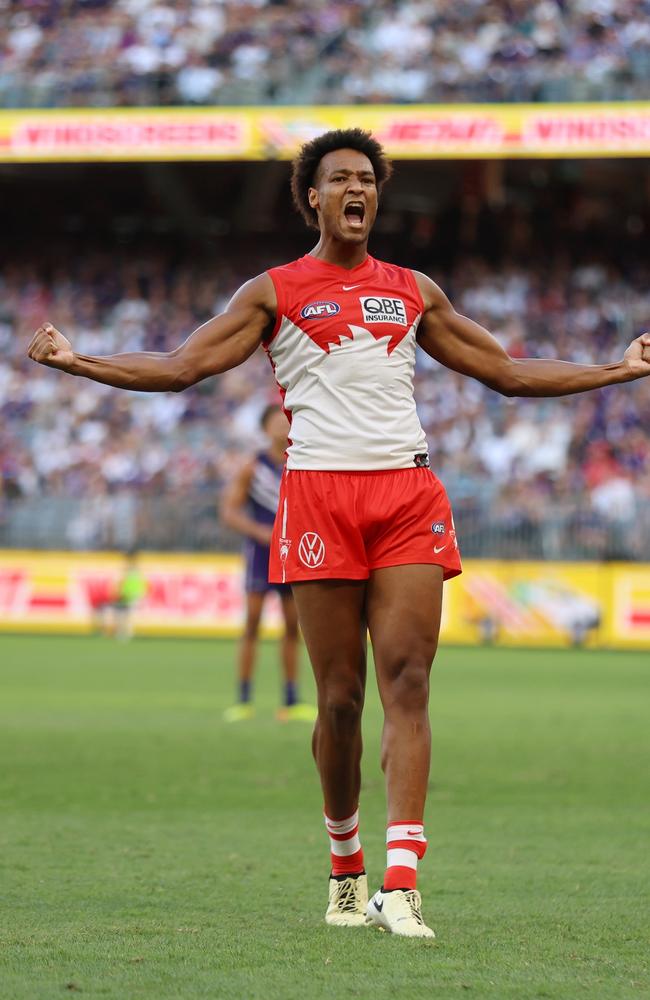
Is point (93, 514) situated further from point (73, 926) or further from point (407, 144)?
point (73, 926)

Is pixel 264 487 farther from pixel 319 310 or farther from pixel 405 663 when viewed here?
pixel 405 663

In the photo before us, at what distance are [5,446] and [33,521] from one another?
13.7ft

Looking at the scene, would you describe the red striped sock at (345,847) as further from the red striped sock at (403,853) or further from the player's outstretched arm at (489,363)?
the player's outstretched arm at (489,363)

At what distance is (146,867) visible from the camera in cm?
630

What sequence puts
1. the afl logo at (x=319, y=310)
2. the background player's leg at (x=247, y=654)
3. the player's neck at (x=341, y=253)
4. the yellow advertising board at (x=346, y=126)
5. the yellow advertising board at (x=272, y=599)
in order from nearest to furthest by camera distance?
the afl logo at (x=319, y=310) → the player's neck at (x=341, y=253) → the background player's leg at (x=247, y=654) → the yellow advertising board at (x=272, y=599) → the yellow advertising board at (x=346, y=126)

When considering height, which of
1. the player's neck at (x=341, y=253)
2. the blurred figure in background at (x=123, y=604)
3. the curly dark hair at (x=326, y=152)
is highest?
the curly dark hair at (x=326, y=152)

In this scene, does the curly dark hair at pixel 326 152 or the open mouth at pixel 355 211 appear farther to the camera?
the curly dark hair at pixel 326 152

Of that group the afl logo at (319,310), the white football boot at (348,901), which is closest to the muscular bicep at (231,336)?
the afl logo at (319,310)

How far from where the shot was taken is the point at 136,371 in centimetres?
514

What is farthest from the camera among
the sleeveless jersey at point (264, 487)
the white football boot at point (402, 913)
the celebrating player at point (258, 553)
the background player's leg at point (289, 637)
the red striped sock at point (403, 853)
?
the sleeveless jersey at point (264, 487)

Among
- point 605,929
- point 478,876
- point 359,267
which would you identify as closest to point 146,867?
point 478,876

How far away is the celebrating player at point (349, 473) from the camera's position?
204 inches

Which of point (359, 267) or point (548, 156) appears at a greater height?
point (548, 156)

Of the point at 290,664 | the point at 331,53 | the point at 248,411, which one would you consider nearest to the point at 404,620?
the point at 290,664
